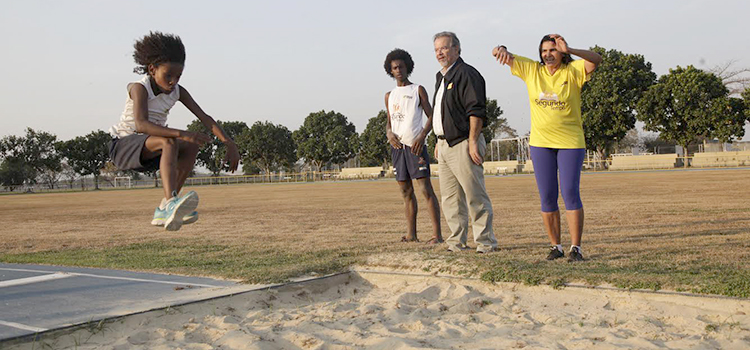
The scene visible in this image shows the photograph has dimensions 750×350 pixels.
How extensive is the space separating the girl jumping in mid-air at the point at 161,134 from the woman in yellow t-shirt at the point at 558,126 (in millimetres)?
2697

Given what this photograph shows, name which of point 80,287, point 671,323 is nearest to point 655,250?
point 671,323

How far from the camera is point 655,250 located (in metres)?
5.68

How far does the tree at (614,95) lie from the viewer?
159 ft

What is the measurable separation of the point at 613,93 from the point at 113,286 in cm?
4874

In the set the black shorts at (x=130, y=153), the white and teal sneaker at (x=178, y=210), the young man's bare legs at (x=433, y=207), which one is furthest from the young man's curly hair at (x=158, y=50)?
the young man's bare legs at (x=433, y=207)

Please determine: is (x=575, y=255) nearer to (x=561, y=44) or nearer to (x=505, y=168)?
(x=561, y=44)

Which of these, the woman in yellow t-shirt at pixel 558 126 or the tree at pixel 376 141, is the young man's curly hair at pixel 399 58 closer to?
the woman in yellow t-shirt at pixel 558 126

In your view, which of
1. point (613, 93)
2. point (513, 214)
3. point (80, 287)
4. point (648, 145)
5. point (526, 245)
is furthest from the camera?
point (648, 145)

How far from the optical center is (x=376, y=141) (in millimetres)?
77250

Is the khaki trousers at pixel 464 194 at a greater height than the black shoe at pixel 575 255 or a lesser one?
greater

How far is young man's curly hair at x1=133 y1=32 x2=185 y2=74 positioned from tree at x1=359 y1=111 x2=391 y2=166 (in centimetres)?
7086

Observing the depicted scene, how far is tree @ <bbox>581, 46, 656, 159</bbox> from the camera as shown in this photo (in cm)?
4838

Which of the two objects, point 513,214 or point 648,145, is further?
point 648,145

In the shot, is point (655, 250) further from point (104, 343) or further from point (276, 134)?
point (276, 134)
